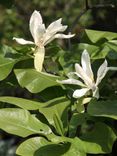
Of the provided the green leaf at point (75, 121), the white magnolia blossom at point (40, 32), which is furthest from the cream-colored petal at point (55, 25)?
the green leaf at point (75, 121)

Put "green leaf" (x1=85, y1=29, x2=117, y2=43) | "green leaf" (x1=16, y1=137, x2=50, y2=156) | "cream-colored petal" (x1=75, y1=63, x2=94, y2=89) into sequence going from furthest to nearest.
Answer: "green leaf" (x1=85, y1=29, x2=117, y2=43) < "cream-colored petal" (x1=75, y1=63, x2=94, y2=89) < "green leaf" (x1=16, y1=137, x2=50, y2=156)

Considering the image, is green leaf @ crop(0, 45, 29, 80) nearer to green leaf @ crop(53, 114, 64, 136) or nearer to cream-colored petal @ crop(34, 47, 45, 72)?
cream-colored petal @ crop(34, 47, 45, 72)

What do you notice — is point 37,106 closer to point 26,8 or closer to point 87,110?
point 87,110

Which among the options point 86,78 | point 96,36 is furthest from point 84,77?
point 96,36

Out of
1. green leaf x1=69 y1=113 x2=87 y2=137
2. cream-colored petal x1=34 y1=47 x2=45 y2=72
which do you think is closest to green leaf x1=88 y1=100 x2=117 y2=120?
green leaf x1=69 y1=113 x2=87 y2=137

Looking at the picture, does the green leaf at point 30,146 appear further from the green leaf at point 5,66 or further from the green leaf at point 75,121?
the green leaf at point 5,66

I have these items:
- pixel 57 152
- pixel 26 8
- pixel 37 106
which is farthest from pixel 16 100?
pixel 26 8
